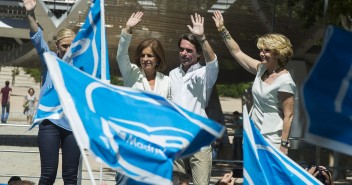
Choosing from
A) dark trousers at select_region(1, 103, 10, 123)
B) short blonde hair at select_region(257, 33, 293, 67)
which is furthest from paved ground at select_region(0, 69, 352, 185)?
short blonde hair at select_region(257, 33, 293, 67)

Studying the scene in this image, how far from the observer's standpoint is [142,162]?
516cm

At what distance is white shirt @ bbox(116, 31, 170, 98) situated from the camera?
281 inches

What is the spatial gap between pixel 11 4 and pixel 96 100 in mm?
13770

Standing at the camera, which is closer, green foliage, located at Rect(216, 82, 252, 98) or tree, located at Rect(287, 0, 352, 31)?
tree, located at Rect(287, 0, 352, 31)

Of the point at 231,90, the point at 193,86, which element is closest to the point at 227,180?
the point at 193,86

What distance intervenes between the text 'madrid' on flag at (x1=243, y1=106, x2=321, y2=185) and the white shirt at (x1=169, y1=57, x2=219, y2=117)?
0.99 metres

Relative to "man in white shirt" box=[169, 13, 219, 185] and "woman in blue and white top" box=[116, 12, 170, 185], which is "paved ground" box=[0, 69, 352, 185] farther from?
"man in white shirt" box=[169, 13, 219, 185]

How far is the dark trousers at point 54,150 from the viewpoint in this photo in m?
7.21

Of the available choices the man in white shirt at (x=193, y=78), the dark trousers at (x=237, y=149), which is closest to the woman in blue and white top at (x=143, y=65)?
the man in white shirt at (x=193, y=78)

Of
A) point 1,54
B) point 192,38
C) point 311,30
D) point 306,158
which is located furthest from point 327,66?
point 1,54

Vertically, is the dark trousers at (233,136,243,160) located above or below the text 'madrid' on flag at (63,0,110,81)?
below

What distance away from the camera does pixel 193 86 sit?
729 centimetres

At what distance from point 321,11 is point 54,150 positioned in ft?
36.8

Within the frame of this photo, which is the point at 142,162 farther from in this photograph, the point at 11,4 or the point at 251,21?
the point at 11,4
